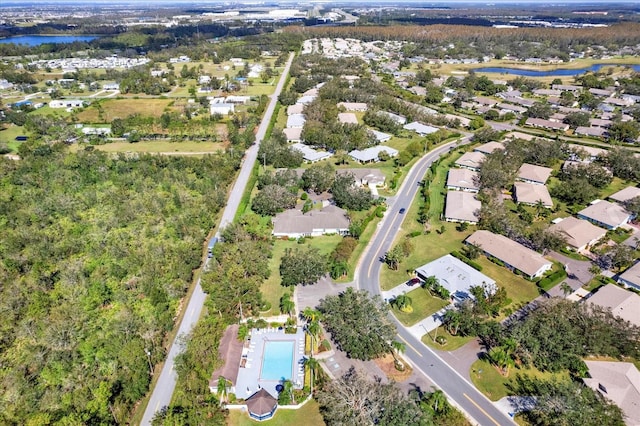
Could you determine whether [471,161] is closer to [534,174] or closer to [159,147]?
[534,174]

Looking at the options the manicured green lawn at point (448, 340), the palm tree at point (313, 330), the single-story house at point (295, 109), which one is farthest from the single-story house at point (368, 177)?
the single-story house at point (295, 109)

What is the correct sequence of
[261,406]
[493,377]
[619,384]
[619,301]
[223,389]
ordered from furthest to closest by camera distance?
[619,301], [493,377], [223,389], [619,384], [261,406]

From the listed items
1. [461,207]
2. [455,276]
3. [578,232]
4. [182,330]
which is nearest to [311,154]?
[461,207]

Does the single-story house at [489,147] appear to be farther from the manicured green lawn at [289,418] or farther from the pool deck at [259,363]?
the manicured green lawn at [289,418]

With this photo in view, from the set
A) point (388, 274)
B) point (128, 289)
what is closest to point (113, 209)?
point (128, 289)

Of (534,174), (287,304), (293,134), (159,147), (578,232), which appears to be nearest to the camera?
(287,304)

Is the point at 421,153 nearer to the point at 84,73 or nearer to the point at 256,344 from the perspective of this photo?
the point at 256,344

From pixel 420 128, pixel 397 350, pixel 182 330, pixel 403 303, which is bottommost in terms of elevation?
pixel 182 330
